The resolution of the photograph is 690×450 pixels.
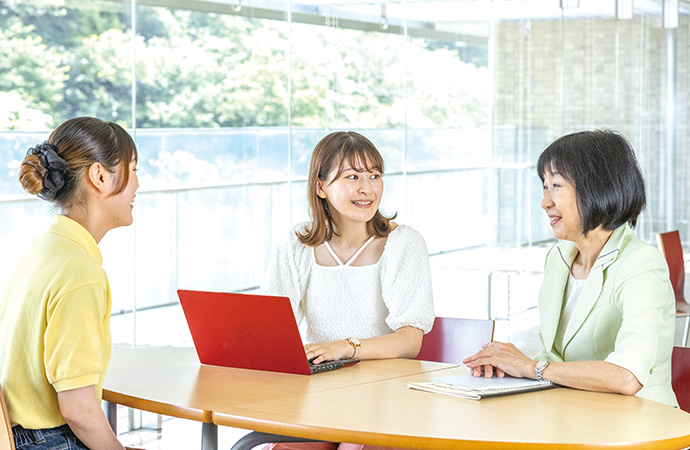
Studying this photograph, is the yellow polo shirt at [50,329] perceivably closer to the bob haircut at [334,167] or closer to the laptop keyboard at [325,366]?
the laptop keyboard at [325,366]

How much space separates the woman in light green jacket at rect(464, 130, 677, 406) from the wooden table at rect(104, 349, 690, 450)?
0.09m

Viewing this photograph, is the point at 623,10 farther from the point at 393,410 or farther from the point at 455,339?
the point at 393,410

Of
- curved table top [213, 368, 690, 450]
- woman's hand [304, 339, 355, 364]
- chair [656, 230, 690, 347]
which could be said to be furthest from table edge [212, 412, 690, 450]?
chair [656, 230, 690, 347]

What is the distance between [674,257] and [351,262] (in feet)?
9.98

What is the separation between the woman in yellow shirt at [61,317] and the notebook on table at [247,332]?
384 millimetres

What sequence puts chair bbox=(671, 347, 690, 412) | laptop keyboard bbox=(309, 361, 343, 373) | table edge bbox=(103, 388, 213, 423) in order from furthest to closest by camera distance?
chair bbox=(671, 347, 690, 412) → laptop keyboard bbox=(309, 361, 343, 373) → table edge bbox=(103, 388, 213, 423)

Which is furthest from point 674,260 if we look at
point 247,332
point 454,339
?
point 247,332

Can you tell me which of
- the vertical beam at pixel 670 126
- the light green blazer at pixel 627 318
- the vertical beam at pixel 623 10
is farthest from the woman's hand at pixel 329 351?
the vertical beam at pixel 670 126

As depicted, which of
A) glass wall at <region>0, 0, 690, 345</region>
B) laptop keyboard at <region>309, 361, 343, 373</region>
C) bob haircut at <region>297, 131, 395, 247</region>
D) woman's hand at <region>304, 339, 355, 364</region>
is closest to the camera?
laptop keyboard at <region>309, 361, 343, 373</region>

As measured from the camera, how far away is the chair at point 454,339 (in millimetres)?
3002

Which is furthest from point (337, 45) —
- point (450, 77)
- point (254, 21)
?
point (450, 77)

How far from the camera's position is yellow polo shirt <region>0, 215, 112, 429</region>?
2.01 meters

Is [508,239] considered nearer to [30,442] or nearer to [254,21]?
[254,21]

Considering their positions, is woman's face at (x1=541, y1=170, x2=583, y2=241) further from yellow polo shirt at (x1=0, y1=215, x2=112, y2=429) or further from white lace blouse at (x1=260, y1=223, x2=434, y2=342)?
yellow polo shirt at (x1=0, y1=215, x2=112, y2=429)
